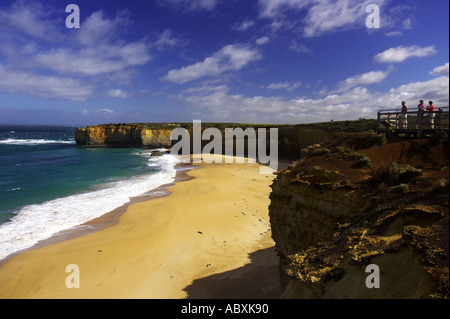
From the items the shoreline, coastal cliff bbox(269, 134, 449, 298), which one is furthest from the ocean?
coastal cliff bbox(269, 134, 449, 298)

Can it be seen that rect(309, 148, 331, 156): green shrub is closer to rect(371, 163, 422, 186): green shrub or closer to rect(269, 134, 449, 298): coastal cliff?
rect(269, 134, 449, 298): coastal cliff

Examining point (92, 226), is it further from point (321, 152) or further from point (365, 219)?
point (365, 219)

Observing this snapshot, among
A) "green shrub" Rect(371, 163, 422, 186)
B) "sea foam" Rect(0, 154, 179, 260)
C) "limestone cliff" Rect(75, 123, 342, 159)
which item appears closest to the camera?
"green shrub" Rect(371, 163, 422, 186)

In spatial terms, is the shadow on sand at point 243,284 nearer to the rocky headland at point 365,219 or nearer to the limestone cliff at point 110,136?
the rocky headland at point 365,219

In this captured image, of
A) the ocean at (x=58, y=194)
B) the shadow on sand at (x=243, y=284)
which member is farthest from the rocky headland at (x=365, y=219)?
the ocean at (x=58, y=194)
